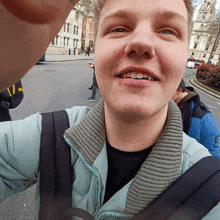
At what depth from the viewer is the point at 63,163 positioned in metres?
0.97

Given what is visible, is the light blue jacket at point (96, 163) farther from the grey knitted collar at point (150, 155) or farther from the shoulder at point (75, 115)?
the shoulder at point (75, 115)

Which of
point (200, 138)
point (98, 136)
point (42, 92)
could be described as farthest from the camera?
point (42, 92)

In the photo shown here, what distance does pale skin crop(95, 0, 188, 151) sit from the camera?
0.81m

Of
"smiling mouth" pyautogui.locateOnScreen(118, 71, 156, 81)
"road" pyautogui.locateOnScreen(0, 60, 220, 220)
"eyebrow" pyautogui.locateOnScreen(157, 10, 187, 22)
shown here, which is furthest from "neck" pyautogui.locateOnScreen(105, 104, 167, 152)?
"road" pyautogui.locateOnScreen(0, 60, 220, 220)

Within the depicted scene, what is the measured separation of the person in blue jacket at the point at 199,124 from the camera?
79.2 inches

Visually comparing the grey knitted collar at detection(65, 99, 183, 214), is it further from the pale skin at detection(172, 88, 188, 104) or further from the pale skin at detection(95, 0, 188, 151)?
the pale skin at detection(172, 88, 188, 104)

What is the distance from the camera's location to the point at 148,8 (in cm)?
80

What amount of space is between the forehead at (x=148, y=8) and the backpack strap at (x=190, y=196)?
2.82ft

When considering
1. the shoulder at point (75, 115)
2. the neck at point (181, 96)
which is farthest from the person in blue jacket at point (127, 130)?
the neck at point (181, 96)

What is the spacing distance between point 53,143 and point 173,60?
890 mm

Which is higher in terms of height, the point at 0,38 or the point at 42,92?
the point at 0,38

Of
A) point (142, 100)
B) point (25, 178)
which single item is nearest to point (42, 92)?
point (25, 178)

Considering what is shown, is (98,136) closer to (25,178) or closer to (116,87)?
(116,87)

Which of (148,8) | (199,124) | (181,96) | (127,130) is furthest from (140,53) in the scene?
(181,96)
